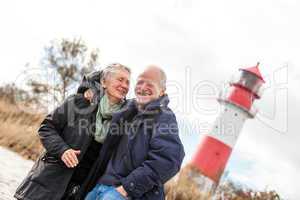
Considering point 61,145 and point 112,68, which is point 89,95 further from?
point 61,145

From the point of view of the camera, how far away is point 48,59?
20.7 metres

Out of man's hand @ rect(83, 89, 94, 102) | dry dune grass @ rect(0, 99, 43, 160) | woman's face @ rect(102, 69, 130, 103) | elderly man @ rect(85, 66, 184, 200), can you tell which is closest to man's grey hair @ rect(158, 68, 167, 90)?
elderly man @ rect(85, 66, 184, 200)

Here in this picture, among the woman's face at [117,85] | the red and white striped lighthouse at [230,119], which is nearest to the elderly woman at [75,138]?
the woman's face at [117,85]

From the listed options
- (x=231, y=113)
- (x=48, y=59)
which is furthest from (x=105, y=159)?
(x=231, y=113)

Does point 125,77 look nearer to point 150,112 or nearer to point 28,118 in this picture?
point 150,112

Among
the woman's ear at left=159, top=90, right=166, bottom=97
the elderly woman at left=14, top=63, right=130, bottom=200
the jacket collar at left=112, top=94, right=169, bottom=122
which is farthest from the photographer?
the elderly woman at left=14, top=63, right=130, bottom=200

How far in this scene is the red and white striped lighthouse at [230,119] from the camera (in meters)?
20.9

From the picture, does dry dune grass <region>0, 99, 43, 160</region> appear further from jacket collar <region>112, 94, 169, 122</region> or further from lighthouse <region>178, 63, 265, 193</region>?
lighthouse <region>178, 63, 265, 193</region>

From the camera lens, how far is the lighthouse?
20.9 meters

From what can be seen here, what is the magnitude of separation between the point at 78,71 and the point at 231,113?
272 inches

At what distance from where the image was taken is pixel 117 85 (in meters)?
3.48

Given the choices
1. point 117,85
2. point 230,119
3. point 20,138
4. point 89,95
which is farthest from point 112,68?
point 230,119

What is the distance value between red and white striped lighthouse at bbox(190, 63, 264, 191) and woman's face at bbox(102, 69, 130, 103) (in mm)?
17495

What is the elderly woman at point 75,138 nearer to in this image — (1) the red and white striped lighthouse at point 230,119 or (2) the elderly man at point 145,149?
(2) the elderly man at point 145,149
